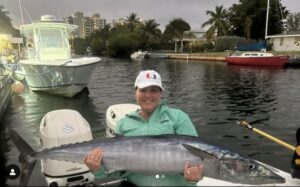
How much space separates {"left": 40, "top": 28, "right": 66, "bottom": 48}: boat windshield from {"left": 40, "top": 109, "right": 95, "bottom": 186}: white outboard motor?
59.0 ft

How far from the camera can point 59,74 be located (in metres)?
20.5

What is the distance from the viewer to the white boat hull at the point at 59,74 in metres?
20.3

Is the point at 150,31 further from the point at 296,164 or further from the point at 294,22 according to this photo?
the point at 296,164

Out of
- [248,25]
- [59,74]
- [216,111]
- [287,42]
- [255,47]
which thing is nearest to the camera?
[216,111]

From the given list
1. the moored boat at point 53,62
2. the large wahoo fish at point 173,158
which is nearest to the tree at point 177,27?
the moored boat at point 53,62

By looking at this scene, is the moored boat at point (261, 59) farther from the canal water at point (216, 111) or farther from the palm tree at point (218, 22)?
the palm tree at point (218, 22)

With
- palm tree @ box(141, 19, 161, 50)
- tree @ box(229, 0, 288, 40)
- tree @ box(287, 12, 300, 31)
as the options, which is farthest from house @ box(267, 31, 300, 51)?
palm tree @ box(141, 19, 161, 50)

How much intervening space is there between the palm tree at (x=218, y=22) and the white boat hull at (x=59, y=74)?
63708 millimetres

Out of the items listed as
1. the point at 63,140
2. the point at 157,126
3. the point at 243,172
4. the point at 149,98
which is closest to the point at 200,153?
the point at 243,172

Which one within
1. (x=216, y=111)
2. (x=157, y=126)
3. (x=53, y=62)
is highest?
(x=53, y=62)

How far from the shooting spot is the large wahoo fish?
10.7ft

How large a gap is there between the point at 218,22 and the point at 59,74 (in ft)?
217

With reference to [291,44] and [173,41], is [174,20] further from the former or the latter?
[291,44]

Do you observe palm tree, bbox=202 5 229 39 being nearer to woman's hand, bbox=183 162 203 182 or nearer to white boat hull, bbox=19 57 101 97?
white boat hull, bbox=19 57 101 97
